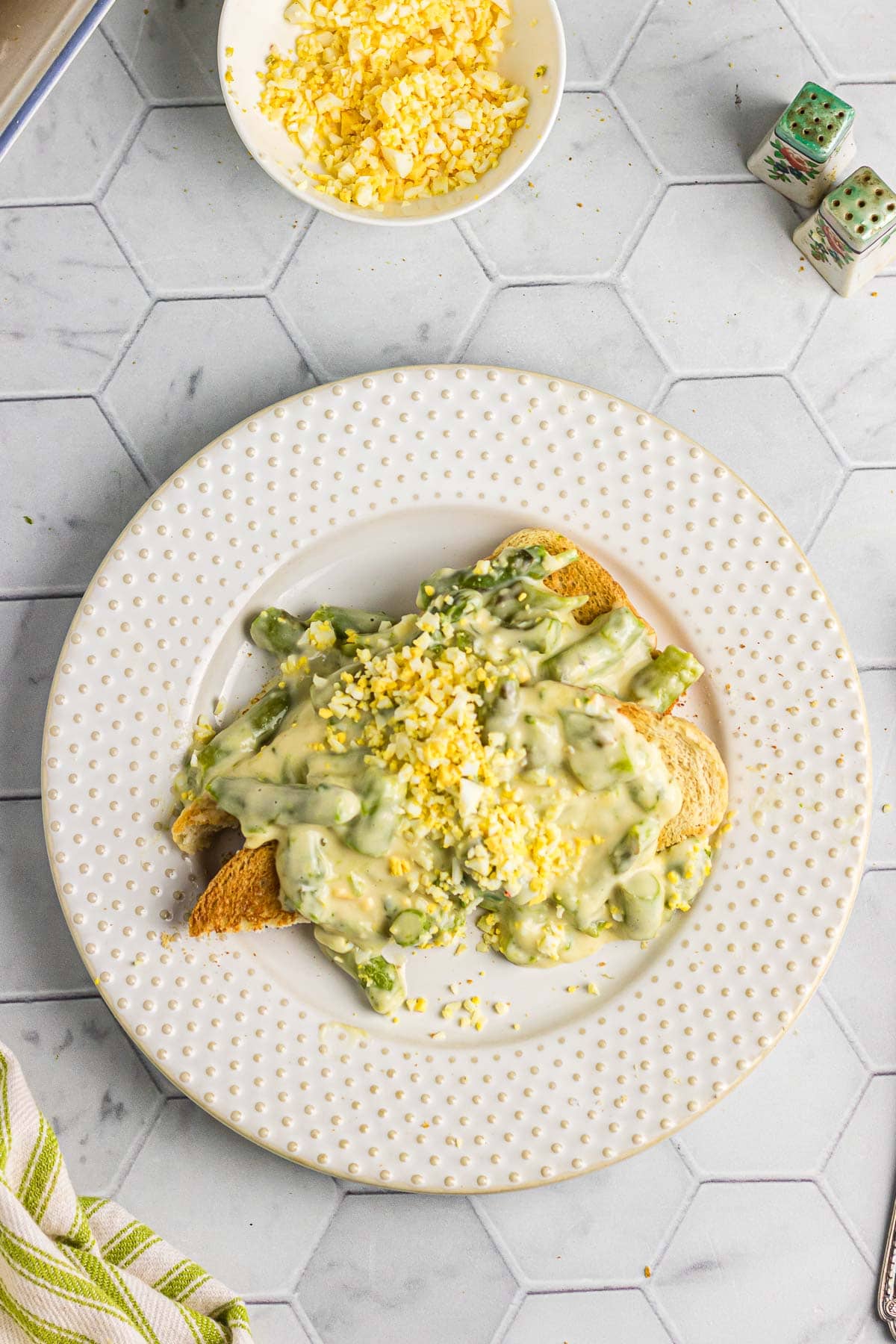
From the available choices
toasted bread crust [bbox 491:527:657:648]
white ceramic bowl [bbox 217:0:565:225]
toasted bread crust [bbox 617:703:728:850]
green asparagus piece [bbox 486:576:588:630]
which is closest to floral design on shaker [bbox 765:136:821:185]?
white ceramic bowl [bbox 217:0:565:225]

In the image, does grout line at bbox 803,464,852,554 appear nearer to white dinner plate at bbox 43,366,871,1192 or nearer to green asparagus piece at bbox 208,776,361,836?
white dinner plate at bbox 43,366,871,1192

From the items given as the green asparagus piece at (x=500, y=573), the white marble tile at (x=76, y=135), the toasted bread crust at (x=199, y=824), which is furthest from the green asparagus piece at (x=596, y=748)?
the white marble tile at (x=76, y=135)

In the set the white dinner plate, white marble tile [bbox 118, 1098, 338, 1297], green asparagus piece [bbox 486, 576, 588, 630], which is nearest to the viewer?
green asparagus piece [bbox 486, 576, 588, 630]

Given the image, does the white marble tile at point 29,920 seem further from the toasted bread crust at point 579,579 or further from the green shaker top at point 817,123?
the green shaker top at point 817,123

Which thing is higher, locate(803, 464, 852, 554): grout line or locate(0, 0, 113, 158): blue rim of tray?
locate(0, 0, 113, 158): blue rim of tray

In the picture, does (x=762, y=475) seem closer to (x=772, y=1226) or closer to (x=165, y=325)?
(x=165, y=325)

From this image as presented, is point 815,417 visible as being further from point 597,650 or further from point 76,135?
point 76,135
